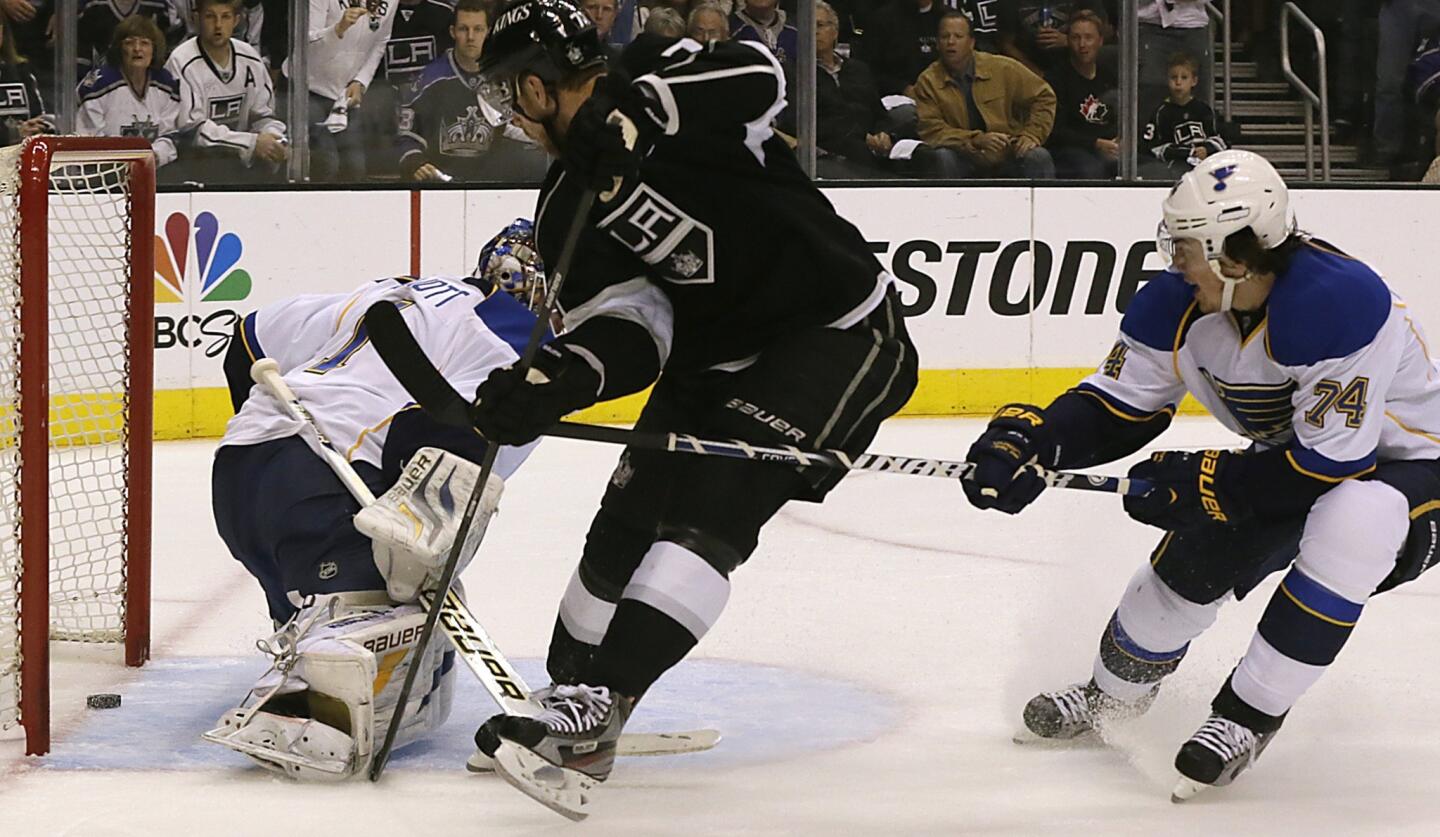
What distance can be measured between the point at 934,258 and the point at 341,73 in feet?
6.42

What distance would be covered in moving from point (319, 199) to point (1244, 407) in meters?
3.73

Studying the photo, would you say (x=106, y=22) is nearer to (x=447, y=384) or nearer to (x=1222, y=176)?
(x=447, y=384)

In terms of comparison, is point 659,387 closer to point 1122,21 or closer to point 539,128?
point 539,128

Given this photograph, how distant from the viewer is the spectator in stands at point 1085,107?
21.0 feet

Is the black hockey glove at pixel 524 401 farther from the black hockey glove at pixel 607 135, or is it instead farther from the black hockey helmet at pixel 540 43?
the black hockey helmet at pixel 540 43

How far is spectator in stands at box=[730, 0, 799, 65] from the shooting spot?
623cm

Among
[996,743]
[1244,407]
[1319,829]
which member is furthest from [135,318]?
[1319,829]

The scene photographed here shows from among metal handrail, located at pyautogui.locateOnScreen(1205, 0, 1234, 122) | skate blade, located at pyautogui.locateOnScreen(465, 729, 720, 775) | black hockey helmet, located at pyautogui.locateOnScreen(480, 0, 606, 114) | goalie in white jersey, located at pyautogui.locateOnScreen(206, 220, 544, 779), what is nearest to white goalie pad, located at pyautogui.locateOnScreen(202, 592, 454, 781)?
goalie in white jersey, located at pyautogui.locateOnScreen(206, 220, 544, 779)

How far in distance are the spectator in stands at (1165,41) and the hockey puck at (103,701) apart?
452cm

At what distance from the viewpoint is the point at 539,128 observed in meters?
2.34

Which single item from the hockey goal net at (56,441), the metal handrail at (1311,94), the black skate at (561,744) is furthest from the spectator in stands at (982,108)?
the black skate at (561,744)

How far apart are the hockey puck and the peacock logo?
2824 mm

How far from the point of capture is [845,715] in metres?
2.96

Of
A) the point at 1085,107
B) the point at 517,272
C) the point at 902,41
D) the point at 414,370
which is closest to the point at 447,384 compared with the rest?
the point at 414,370
